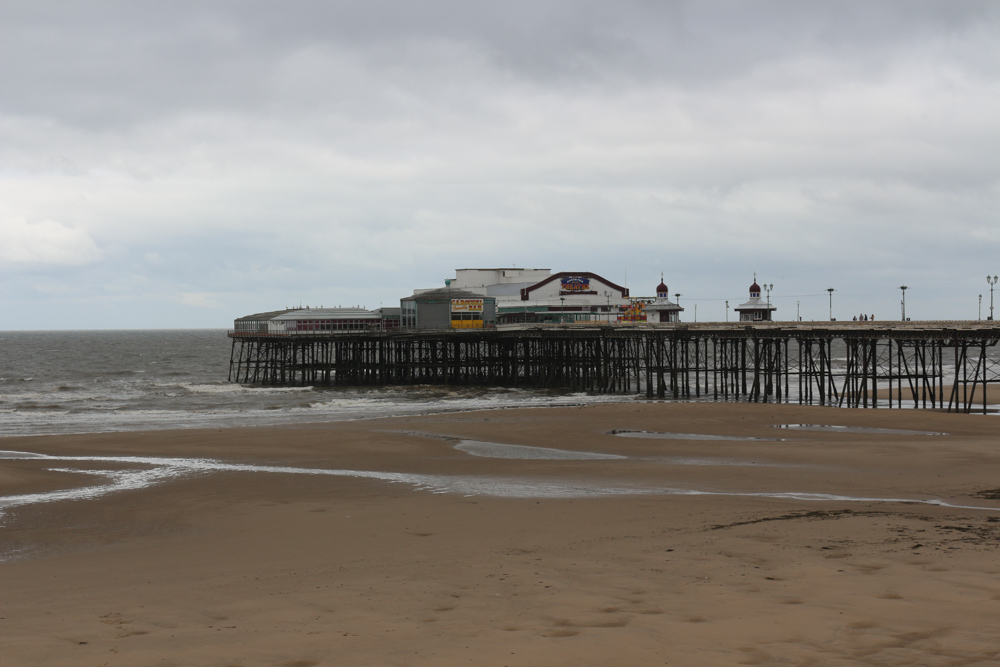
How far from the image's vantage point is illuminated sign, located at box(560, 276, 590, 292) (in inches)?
3273

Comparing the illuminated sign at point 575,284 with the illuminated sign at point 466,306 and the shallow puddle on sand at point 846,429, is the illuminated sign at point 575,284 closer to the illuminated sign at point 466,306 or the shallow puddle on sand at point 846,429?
the illuminated sign at point 466,306

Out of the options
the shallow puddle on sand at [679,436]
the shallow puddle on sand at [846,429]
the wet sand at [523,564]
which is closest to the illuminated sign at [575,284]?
the shallow puddle on sand at [846,429]

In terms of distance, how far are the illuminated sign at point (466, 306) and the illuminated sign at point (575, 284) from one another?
16403 millimetres

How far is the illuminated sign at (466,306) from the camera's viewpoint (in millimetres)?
67625

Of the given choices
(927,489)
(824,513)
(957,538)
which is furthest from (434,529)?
(927,489)

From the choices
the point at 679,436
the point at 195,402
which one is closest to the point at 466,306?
the point at 195,402

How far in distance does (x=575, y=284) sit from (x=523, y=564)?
73.7m

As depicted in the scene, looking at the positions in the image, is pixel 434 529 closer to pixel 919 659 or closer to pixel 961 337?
pixel 919 659

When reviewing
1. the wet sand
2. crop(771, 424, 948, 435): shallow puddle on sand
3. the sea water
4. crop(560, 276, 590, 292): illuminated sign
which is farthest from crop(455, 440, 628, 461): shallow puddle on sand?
crop(560, 276, 590, 292): illuminated sign

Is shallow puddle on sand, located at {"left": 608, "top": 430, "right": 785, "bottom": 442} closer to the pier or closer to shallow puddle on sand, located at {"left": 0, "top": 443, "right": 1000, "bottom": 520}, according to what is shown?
shallow puddle on sand, located at {"left": 0, "top": 443, "right": 1000, "bottom": 520}

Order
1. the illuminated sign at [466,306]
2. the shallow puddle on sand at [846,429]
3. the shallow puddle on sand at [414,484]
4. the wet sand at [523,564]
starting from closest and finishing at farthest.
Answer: the wet sand at [523,564] → the shallow puddle on sand at [414,484] → the shallow puddle on sand at [846,429] → the illuminated sign at [466,306]

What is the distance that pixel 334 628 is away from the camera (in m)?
8.05

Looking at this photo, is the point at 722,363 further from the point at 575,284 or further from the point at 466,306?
the point at 575,284

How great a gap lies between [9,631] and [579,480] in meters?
11.6
